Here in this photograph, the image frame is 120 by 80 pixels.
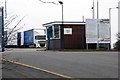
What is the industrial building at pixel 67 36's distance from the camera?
60812 millimetres

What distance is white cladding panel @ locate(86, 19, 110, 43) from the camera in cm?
5656

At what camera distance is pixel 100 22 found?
57.3 m

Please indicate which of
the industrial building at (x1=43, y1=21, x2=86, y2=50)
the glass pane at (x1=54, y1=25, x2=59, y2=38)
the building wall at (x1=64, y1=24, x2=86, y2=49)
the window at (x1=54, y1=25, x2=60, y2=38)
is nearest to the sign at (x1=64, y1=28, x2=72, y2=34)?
the industrial building at (x1=43, y1=21, x2=86, y2=50)

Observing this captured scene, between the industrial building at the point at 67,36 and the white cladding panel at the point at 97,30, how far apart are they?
468 centimetres

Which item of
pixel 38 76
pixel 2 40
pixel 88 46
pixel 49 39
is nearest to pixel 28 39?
pixel 49 39

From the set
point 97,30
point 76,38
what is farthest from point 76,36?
point 97,30

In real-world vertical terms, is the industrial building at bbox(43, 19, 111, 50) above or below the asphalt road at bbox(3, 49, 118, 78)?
above

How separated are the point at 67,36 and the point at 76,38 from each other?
5.12 feet

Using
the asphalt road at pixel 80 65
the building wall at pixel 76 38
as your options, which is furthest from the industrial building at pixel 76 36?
the asphalt road at pixel 80 65

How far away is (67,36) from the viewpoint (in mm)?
61438

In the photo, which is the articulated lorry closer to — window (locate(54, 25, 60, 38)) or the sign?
window (locate(54, 25, 60, 38))

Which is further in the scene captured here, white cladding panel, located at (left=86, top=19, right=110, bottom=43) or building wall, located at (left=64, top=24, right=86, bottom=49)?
building wall, located at (left=64, top=24, right=86, bottom=49)

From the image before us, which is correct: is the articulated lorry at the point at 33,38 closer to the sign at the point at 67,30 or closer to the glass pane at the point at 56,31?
the glass pane at the point at 56,31

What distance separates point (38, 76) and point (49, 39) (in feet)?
151
